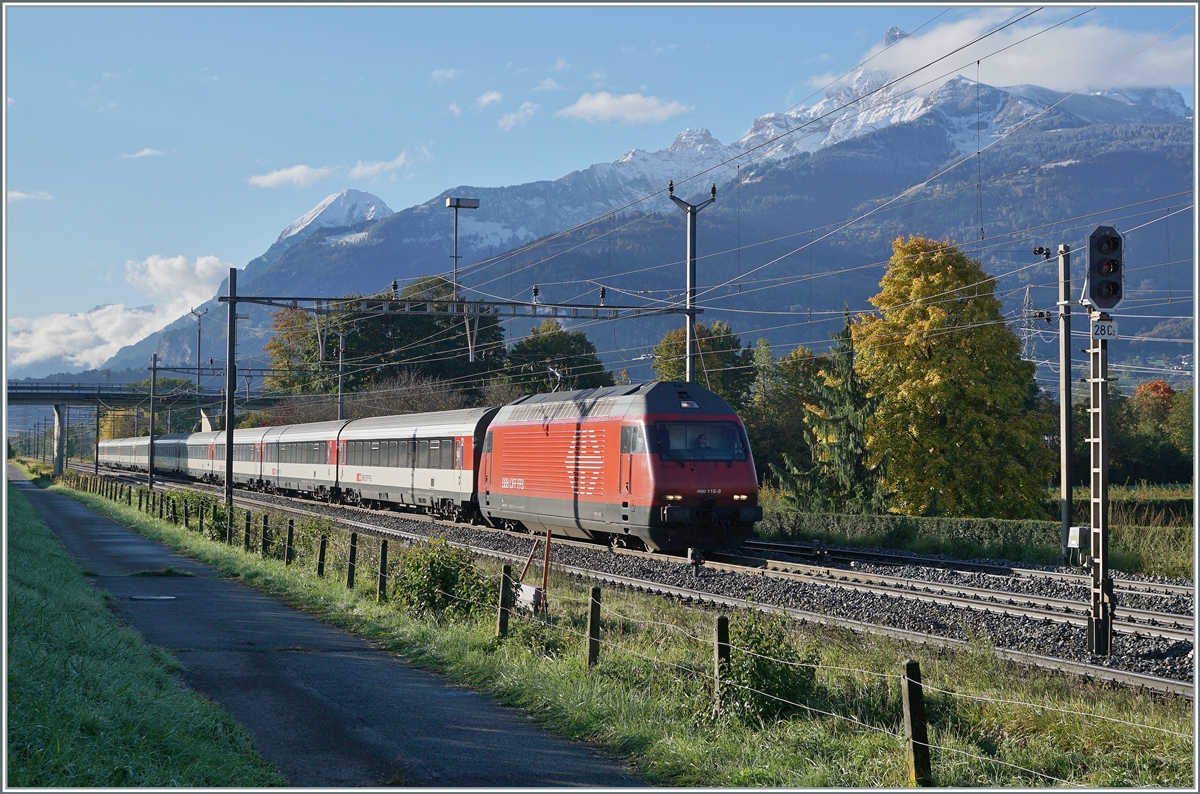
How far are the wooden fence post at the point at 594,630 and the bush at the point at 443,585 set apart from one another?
3.10 meters

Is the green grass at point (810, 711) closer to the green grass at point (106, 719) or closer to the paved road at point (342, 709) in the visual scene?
the paved road at point (342, 709)

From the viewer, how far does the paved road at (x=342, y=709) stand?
791cm

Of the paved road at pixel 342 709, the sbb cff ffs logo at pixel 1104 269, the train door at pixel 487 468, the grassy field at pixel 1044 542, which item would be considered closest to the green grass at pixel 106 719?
the paved road at pixel 342 709

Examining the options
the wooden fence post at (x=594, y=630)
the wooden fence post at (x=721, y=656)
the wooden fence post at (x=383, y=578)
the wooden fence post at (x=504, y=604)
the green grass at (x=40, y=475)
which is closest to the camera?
the wooden fence post at (x=721, y=656)

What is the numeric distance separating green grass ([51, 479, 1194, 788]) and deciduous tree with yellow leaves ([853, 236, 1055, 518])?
27.2 m

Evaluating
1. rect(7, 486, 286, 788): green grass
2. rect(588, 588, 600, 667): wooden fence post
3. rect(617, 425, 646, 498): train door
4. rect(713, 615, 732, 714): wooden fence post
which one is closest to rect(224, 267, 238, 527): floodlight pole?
rect(617, 425, 646, 498): train door

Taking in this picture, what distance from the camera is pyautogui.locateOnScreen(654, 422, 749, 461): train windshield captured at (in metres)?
21.2

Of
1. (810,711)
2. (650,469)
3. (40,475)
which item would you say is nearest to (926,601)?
(650,469)

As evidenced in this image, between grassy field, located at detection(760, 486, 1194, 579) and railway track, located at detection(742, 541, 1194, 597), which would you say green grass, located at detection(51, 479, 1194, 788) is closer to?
railway track, located at detection(742, 541, 1194, 597)

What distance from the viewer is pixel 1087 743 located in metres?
8.27

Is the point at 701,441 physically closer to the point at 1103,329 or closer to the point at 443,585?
the point at 443,585

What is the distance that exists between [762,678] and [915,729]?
2.14m

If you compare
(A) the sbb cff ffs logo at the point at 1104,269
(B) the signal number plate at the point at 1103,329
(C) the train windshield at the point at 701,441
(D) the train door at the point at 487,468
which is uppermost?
(A) the sbb cff ffs logo at the point at 1104,269

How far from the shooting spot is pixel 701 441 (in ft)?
71.1
